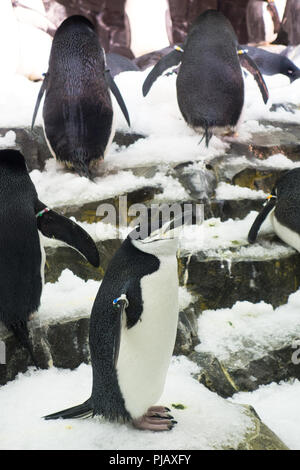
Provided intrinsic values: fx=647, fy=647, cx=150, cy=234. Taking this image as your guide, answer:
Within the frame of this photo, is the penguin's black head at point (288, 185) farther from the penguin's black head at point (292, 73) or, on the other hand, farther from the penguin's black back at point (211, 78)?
the penguin's black head at point (292, 73)

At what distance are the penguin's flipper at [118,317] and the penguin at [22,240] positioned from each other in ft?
2.03

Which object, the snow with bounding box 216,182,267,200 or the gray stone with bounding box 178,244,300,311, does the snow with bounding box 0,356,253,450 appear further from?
the snow with bounding box 216,182,267,200

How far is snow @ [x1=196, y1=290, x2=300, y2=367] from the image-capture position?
2.74 meters

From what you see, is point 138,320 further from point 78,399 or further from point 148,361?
point 78,399

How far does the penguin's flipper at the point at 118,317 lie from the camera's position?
1.77 m

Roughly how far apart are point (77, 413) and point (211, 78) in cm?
248

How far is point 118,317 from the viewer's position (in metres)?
1.79

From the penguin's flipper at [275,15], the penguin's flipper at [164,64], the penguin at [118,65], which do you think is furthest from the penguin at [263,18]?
the penguin's flipper at [164,64]

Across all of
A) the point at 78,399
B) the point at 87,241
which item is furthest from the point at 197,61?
the point at 78,399

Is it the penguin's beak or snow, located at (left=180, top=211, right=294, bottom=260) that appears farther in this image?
snow, located at (left=180, top=211, right=294, bottom=260)

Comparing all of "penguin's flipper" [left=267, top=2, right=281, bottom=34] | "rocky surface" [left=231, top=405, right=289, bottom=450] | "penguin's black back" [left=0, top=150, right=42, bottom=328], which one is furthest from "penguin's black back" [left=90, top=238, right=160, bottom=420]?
"penguin's flipper" [left=267, top=2, right=281, bottom=34]

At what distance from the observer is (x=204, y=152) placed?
376 centimetres

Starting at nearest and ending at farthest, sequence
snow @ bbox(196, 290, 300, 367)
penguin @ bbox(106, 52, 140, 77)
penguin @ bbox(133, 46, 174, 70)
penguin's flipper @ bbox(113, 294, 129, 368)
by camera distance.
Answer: penguin's flipper @ bbox(113, 294, 129, 368)
snow @ bbox(196, 290, 300, 367)
penguin @ bbox(106, 52, 140, 77)
penguin @ bbox(133, 46, 174, 70)
